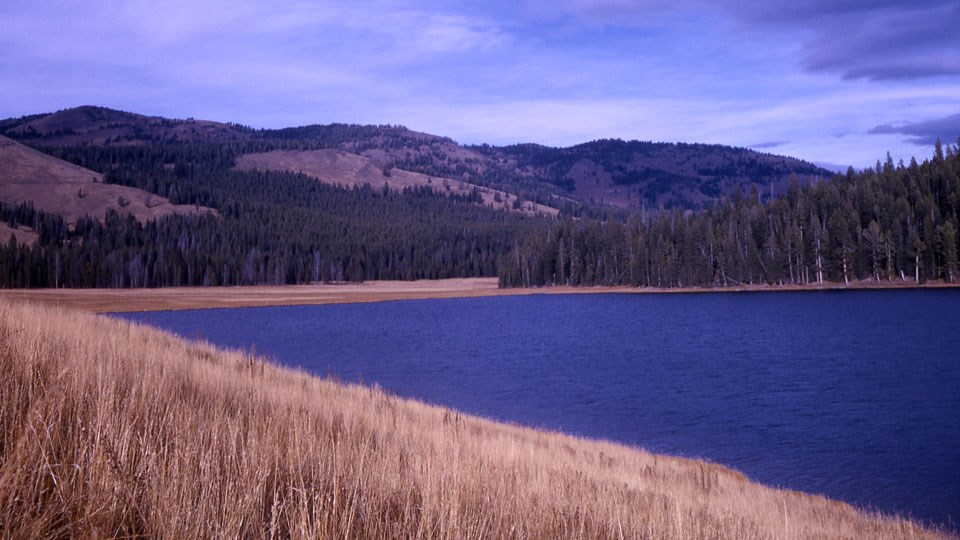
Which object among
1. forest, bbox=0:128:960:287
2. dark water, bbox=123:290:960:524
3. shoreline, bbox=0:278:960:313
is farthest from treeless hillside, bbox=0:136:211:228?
dark water, bbox=123:290:960:524

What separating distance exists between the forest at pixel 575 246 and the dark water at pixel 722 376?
24.6 m

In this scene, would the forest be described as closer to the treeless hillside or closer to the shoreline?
the shoreline

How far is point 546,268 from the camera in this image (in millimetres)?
114562

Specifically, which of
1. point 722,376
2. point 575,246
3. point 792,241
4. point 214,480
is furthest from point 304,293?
point 214,480

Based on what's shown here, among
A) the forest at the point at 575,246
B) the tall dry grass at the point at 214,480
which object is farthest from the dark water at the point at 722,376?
the forest at the point at 575,246

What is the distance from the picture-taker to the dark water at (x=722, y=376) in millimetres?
17453

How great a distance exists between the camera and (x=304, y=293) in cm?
10362

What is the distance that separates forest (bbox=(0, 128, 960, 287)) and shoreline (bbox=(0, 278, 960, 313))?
8.18 feet

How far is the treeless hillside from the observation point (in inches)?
5733

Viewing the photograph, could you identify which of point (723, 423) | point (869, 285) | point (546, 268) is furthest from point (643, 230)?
point (723, 423)

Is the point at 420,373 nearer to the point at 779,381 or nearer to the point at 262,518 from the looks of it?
the point at 779,381

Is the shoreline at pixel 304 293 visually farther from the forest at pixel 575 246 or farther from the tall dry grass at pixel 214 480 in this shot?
the tall dry grass at pixel 214 480

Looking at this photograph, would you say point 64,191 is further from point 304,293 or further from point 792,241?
point 792,241

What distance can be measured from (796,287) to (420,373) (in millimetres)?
70770
